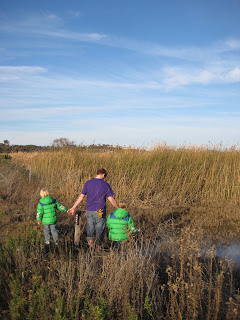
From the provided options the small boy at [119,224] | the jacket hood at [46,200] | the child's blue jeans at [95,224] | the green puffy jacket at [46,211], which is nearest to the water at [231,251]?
the small boy at [119,224]

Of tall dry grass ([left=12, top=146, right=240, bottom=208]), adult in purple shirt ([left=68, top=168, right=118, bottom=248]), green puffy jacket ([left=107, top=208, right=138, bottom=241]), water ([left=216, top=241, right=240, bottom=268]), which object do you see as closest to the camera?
green puffy jacket ([left=107, top=208, right=138, bottom=241])

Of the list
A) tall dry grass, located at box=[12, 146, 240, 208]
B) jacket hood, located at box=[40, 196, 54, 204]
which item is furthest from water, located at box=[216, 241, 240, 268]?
tall dry grass, located at box=[12, 146, 240, 208]

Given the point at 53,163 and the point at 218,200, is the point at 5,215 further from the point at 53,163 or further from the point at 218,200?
the point at 218,200

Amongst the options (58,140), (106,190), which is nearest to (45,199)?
(106,190)

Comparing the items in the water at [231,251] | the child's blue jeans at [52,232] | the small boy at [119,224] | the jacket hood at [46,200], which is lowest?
the water at [231,251]

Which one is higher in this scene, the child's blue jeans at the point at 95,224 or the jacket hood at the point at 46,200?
the jacket hood at the point at 46,200

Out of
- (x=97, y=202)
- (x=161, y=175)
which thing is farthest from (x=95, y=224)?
(x=161, y=175)

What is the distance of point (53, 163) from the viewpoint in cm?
1329

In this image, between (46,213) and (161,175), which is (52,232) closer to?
(46,213)

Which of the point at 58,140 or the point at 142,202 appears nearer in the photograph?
the point at 142,202

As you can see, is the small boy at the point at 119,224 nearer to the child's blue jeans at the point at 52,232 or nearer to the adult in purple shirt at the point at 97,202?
the adult in purple shirt at the point at 97,202

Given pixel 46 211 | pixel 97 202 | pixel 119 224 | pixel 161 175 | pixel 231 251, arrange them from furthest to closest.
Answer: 1. pixel 161 175
2. pixel 231 251
3. pixel 46 211
4. pixel 97 202
5. pixel 119 224

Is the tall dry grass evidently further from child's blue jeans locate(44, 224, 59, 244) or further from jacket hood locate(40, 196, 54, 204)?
jacket hood locate(40, 196, 54, 204)

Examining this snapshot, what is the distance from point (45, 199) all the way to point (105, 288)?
2689 mm
